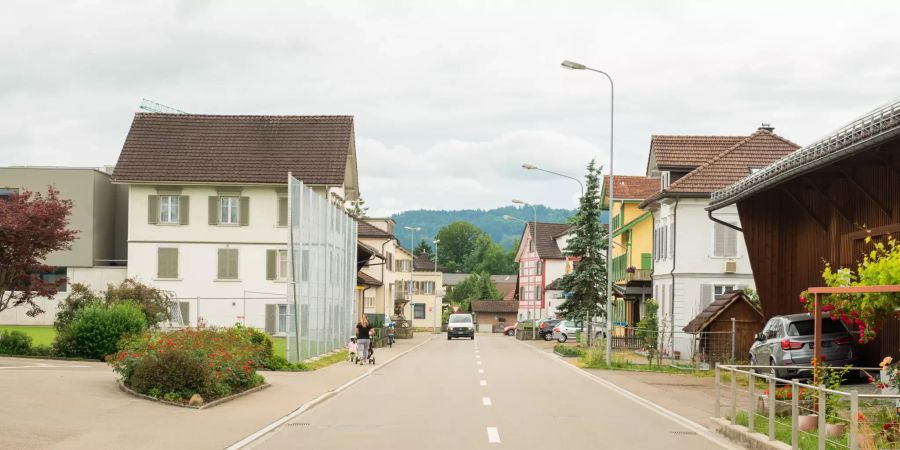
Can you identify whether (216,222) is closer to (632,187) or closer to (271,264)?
(271,264)

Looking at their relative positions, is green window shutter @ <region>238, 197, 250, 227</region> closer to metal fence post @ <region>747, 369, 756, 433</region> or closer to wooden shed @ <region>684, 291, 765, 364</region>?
wooden shed @ <region>684, 291, 765, 364</region>

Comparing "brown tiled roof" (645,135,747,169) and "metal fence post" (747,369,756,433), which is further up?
"brown tiled roof" (645,135,747,169)

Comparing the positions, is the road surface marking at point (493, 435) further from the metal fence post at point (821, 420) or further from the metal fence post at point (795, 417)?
the metal fence post at point (821, 420)

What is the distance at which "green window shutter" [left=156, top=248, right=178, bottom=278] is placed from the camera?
56438 mm

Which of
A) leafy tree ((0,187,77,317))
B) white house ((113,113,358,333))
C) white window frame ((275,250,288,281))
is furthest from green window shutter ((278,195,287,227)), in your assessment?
leafy tree ((0,187,77,317))

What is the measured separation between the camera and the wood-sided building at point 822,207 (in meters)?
19.5

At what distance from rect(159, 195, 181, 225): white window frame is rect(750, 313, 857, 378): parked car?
37.8 m

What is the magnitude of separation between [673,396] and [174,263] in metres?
38.0

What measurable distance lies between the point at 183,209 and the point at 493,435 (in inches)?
1757

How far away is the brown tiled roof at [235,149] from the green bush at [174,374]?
37.7m

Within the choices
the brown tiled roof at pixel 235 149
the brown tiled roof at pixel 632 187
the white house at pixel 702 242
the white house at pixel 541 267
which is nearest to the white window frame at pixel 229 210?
the brown tiled roof at pixel 235 149

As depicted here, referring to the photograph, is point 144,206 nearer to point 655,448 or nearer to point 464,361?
point 464,361

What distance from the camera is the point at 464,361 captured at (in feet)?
130

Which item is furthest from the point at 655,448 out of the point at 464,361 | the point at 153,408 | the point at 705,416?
the point at 464,361
